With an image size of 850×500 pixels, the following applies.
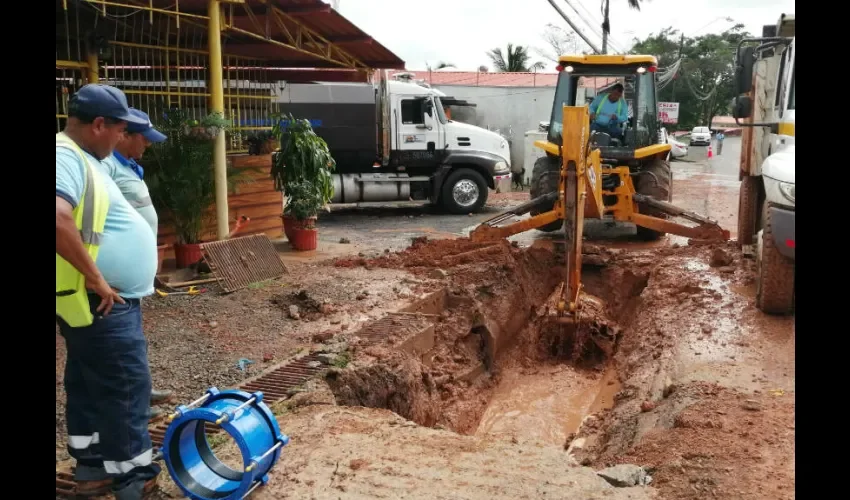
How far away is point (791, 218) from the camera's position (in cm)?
578

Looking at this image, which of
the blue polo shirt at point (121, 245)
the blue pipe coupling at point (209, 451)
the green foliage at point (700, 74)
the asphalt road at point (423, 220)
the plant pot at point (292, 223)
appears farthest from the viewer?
the green foliage at point (700, 74)

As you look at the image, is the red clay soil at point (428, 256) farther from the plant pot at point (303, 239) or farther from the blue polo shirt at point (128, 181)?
the blue polo shirt at point (128, 181)

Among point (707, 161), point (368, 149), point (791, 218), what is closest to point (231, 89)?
point (368, 149)

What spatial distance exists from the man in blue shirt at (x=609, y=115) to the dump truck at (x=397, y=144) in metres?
4.50

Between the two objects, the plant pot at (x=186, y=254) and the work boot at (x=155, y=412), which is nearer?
the work boot at (x=155, y=412)

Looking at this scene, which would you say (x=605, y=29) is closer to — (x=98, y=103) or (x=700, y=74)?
(x=700, y=74)

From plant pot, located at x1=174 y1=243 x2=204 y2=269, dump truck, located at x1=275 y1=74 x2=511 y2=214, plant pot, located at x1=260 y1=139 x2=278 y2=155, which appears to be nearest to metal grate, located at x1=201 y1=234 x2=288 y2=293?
plant pot, located at x1=174 y1=243 x2=204 y2=269

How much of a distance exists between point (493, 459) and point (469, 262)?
533 cm

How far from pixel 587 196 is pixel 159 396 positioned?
16.6 ft

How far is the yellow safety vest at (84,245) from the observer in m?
3.14

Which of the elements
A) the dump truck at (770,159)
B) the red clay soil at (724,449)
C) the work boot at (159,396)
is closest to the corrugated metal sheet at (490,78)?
the dump truck at (770,159)
